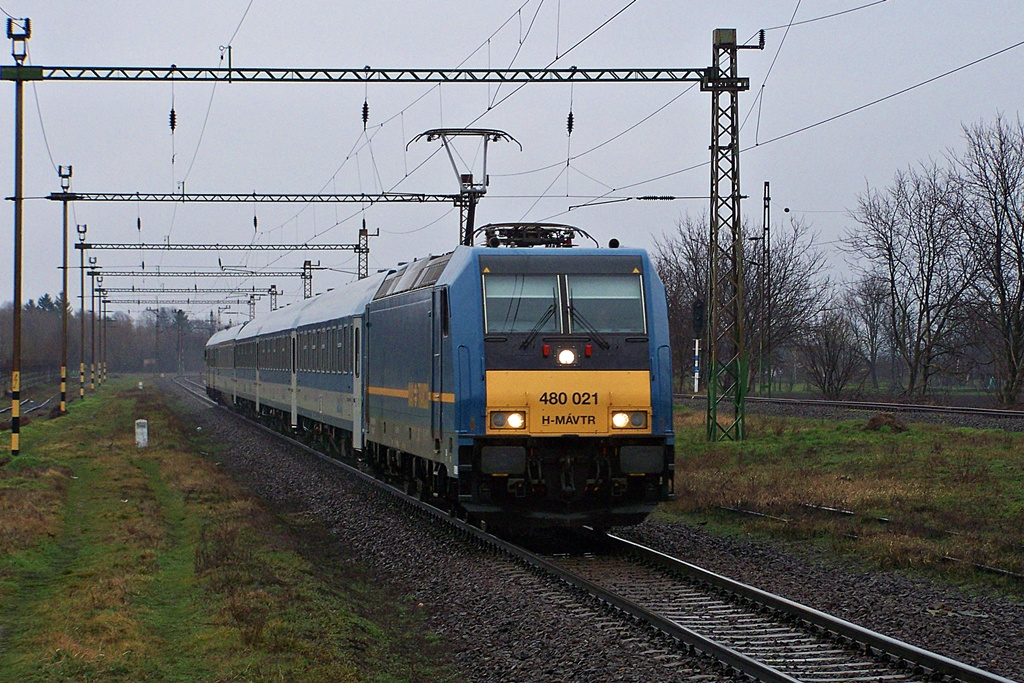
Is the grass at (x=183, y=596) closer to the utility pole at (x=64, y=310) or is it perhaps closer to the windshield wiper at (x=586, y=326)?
the windshield wiper at (x=586, y=326)

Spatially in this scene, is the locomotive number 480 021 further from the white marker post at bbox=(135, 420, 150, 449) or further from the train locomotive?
the white marker post at bbox=(135, 420, 150, 449)

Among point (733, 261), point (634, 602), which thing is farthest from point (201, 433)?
point (634, 602)

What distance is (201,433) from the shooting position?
36.4m

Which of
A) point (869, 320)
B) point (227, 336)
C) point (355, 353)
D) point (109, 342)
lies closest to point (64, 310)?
point (227, 336)

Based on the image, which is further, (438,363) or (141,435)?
(141,435)

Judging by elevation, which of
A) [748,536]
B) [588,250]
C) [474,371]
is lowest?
[748,536]

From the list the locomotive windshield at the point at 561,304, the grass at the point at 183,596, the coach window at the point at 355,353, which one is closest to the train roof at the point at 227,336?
the coach window at the point at 355,353

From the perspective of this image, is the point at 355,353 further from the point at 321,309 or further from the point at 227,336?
the point at 227,336

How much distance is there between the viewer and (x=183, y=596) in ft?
35.0

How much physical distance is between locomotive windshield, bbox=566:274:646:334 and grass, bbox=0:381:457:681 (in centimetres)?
372

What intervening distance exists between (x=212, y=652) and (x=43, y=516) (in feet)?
25.5

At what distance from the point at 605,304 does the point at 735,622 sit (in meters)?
4.77

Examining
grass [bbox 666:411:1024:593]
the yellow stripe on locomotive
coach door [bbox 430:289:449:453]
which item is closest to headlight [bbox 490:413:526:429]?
the yellow stripe on locomotive

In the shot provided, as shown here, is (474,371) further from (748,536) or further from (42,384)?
(42,384)
